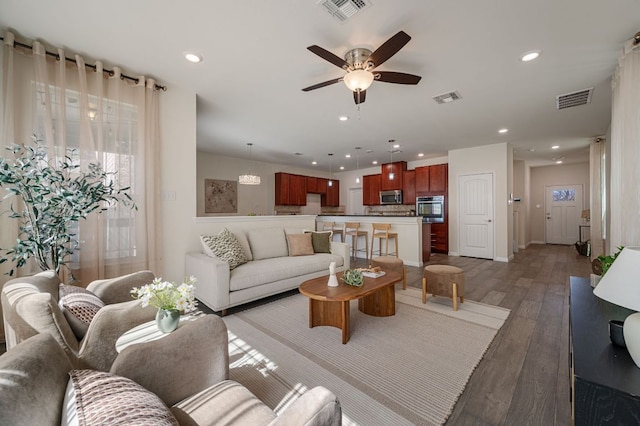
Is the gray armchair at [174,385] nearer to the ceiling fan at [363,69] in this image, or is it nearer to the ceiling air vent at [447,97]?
the ceiling fan at [363,69]

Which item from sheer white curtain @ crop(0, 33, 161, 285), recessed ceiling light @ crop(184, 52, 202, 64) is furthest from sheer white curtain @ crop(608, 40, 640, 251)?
sheer white curtain @ crop(0, 33, 161, 285)

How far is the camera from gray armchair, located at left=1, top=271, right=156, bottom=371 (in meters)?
1.08

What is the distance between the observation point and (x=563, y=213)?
8.25 m

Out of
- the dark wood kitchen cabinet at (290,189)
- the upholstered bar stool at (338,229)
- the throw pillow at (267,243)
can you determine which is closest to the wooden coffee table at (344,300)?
the throw pillow at (267,243)

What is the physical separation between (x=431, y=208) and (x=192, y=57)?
6.38 metres

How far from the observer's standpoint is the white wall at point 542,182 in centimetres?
810

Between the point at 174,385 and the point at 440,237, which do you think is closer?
the point at 174,385

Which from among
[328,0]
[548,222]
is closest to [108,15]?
[328,0]

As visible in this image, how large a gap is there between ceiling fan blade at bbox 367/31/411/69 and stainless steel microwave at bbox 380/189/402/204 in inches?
229

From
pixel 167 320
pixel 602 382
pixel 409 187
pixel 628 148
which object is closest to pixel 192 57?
pixel 167 320

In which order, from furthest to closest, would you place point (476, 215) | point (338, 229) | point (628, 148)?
point (338, 229), point (476, 215), point (628, 148)

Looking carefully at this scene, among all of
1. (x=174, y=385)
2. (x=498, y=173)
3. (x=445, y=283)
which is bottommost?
(x=445, y=283)

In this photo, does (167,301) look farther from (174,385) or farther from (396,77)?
(396,77)

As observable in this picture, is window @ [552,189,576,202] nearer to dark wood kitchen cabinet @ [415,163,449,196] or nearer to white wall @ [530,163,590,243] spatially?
white wall @ [530,163,590,243]
